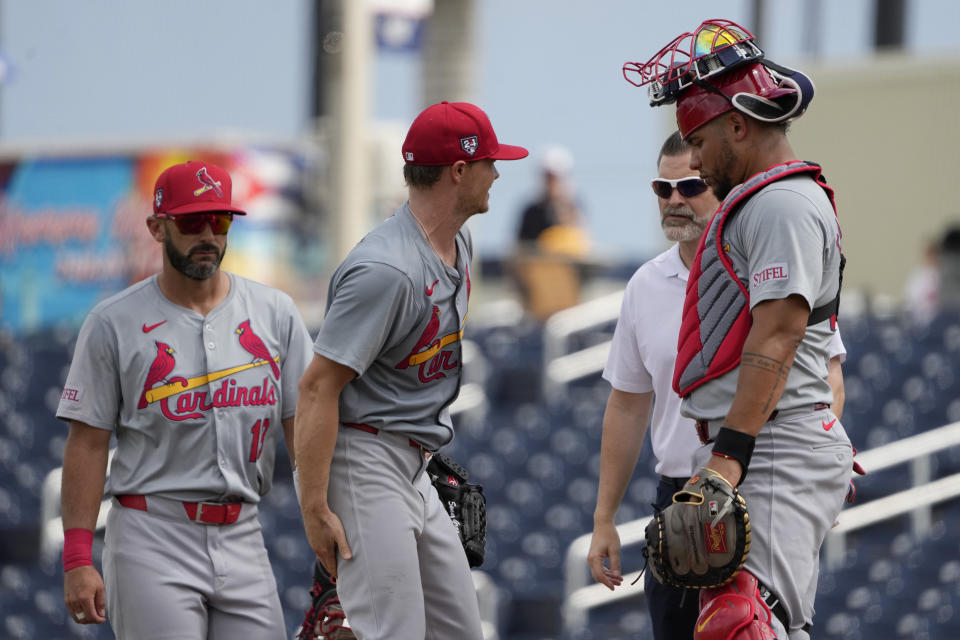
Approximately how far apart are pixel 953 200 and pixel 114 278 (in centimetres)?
935

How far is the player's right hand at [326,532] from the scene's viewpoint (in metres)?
3.78

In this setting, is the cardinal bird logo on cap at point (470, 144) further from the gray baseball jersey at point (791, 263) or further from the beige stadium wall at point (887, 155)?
the beige stadium wall at point (887, 155)

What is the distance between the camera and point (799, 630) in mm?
3463

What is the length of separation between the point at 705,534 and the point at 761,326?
48cm

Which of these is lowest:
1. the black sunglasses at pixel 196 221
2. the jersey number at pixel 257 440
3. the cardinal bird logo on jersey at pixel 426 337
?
the jersey number at pixel 257 440

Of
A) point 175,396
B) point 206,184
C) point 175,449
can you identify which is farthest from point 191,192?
point 175,449

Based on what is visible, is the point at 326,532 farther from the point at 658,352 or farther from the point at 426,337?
the point at 658,352

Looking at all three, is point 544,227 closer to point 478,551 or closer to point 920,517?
point 920,517

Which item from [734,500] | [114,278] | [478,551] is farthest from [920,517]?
[114,278]

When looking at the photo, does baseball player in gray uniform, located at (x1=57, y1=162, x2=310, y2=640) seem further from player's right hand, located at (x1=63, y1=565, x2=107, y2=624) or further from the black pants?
the black pants

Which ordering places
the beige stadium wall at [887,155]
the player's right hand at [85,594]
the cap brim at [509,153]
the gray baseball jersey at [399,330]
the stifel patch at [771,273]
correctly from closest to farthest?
the stifel patch at [771,273]
the gray baseball jersey at [399,330]
the cap brim at [509,153]
the player's right hand at [85,594]
the beige stadium wall at [887,155]

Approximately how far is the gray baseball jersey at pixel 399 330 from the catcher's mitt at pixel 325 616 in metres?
0.54

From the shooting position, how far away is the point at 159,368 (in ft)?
14.2

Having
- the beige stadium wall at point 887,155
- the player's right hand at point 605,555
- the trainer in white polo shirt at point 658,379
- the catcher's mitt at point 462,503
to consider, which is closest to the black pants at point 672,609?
the trainer in white polo shirt at point 658,379
